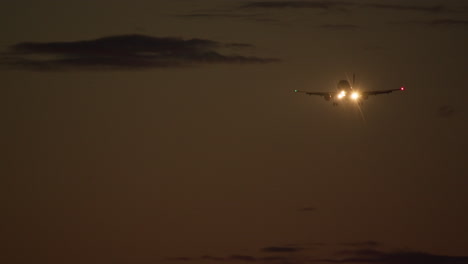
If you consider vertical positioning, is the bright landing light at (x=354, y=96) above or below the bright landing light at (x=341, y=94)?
below

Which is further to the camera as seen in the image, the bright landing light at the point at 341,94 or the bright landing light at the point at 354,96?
the bright landing light at the point at 341,94

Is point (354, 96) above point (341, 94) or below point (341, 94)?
below

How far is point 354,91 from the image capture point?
462 feet

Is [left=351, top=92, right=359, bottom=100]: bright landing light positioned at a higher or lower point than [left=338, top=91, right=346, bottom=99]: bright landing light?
lower

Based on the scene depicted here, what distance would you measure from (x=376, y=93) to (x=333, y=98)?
25.8ft

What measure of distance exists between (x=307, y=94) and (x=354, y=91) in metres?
8.46

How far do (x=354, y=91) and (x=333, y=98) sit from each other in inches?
281

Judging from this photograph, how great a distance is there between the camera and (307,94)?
13912 cm

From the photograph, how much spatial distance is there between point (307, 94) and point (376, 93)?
11625 mm

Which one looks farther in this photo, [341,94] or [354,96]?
[341,94]

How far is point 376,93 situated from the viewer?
13738 cm

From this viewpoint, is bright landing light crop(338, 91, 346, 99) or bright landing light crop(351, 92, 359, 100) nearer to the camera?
bright landing light crop(351, 92, 359, 100)
